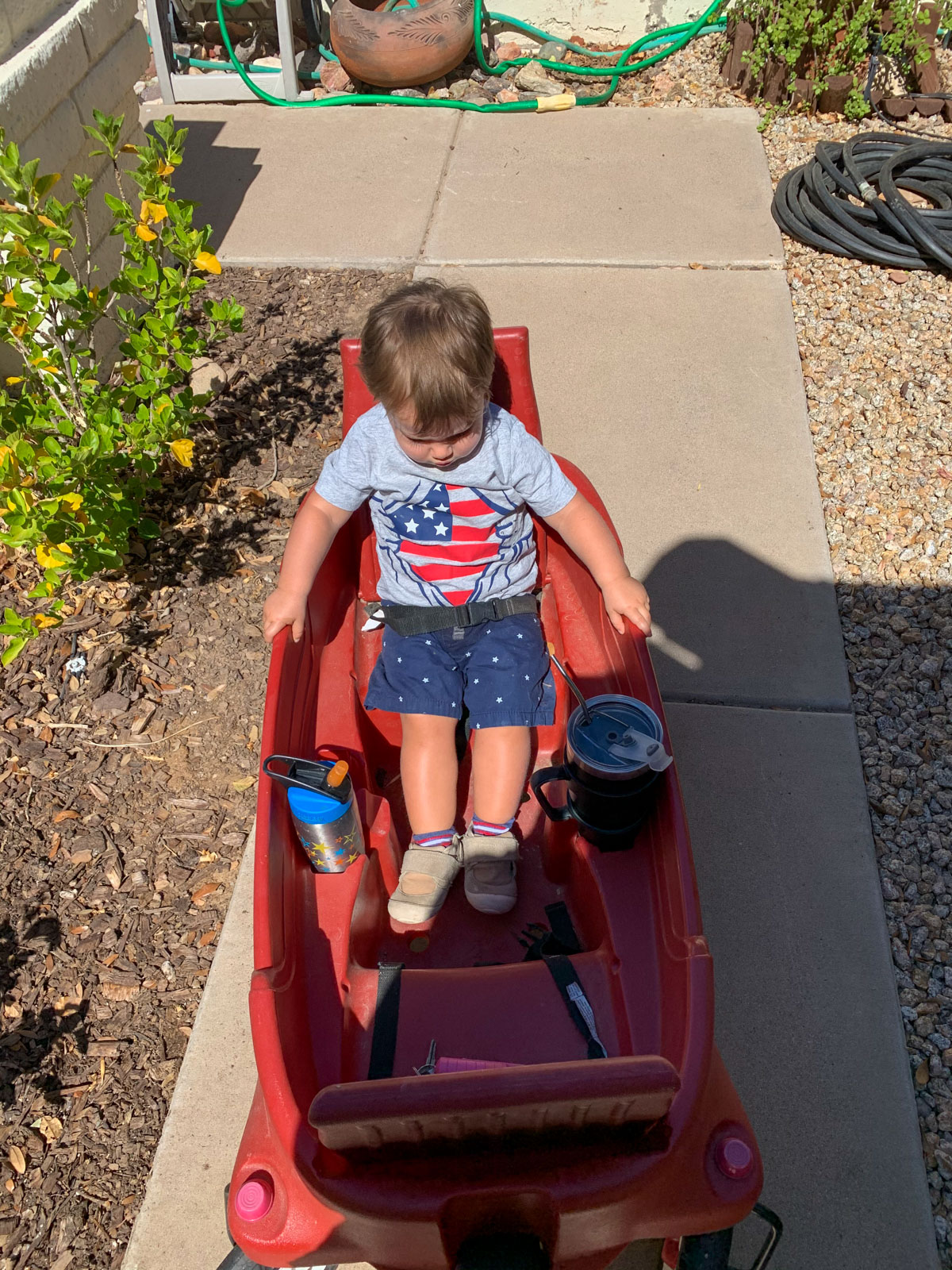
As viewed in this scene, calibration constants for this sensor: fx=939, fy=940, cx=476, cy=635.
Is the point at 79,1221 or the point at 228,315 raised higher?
the point at 228,315

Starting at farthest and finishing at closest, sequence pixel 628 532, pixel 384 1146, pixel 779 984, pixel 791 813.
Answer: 1. pixel 628 532
2. pixel 791 813
3. pixel 779 984
4. pixel 384 1146

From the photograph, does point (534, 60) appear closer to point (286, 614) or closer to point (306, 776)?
point (286, 614)

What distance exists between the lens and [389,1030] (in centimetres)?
162

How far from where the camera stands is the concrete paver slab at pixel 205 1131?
5.83 feet

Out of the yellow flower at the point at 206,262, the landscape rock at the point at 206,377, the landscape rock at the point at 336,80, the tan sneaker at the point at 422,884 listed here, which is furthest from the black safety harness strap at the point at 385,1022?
the landscape rock at the point at 336,80

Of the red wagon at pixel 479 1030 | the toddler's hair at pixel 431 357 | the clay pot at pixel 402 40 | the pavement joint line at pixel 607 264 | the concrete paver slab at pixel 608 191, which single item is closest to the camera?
the red wagon at pixel 479 1030

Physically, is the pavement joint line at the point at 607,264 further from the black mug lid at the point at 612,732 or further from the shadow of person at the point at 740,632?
the black mug lid at the point at 612,732

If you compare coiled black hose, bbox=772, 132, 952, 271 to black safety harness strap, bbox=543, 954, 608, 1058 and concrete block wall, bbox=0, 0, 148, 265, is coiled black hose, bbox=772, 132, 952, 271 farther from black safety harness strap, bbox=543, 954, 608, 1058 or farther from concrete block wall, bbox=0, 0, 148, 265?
black safety harness strap, bbox=543, 954, 608, 1058

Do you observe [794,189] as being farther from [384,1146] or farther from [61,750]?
[384,1146]

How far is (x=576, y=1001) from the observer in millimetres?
1621

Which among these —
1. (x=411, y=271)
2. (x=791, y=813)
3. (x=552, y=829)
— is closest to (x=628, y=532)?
(x=791, y=813)

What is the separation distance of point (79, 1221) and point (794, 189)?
4.37 m

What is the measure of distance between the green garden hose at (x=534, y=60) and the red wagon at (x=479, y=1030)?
343cm

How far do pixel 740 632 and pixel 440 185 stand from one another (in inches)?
114
